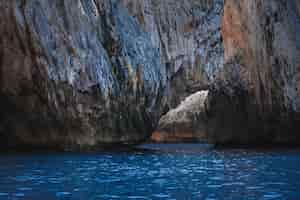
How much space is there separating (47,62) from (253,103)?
15.8 metres

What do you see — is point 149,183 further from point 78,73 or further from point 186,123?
point 186,123

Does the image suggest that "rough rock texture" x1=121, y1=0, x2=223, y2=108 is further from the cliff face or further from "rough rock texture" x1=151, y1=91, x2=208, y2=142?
the cliff face

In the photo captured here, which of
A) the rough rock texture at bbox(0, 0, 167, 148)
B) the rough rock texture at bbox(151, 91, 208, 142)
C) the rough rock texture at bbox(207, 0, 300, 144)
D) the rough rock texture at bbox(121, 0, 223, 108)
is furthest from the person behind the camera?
the rough rock texture at bbox(121, 0, 223, 108)

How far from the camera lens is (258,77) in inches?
1624

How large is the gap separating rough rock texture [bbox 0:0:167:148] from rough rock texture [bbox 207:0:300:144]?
806 cm

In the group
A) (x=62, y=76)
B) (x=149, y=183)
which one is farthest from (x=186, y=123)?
(x=149, y=183)

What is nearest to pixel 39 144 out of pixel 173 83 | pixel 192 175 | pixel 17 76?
pixel 17 76

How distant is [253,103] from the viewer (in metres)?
42.0

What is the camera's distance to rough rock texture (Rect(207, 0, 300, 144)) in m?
37.7

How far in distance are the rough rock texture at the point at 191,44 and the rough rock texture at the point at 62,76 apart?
2838 centimetres

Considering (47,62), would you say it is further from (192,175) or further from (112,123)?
(192,175)

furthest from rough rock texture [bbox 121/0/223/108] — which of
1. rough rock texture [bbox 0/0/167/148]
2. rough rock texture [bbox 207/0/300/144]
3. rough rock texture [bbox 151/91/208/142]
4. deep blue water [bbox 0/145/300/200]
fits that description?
deep blue water [bbox 0/145/300/200]

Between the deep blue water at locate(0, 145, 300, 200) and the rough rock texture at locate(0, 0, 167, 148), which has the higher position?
the rough rock texture at locate(0, 0, 167, 148)

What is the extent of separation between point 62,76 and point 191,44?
143ft
